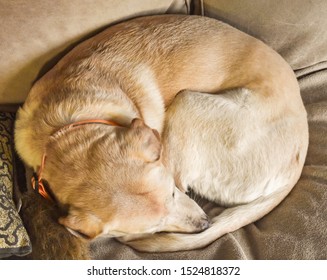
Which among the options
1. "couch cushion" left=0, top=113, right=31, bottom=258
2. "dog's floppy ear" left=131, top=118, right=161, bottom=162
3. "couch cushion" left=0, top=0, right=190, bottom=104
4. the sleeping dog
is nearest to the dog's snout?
the sleeping dog

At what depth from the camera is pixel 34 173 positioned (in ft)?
6.18

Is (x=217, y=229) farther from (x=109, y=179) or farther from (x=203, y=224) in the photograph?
→ (x=109, y=179)

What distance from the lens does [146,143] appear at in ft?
5.17

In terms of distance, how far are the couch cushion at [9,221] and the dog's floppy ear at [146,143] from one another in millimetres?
603

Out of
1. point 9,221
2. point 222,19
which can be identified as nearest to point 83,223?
point 9,221

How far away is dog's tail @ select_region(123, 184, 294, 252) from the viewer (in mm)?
1786

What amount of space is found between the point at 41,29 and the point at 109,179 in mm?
801

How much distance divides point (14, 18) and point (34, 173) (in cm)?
69

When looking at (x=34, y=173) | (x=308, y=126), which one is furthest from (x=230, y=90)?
(x=34, y=173)

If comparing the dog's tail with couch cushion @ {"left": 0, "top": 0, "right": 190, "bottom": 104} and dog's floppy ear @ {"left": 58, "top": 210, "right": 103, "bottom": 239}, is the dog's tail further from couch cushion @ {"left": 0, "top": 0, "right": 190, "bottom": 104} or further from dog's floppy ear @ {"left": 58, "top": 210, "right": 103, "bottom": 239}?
couch cushion @ {"left": 0, "top": 0, "right": 190, "bottom": 104}

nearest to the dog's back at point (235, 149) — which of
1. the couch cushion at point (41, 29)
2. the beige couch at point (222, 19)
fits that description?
the beige couch at point (222, 19)

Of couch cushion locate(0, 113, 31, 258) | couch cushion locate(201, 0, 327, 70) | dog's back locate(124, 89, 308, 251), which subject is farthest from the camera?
couch cushion locate(201, 0, 327, 70)

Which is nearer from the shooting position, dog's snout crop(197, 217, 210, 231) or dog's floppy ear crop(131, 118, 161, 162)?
dog's floppy ear crop(131, 118, 161, 162)

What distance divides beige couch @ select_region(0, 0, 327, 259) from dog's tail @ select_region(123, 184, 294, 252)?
0.11 ft
